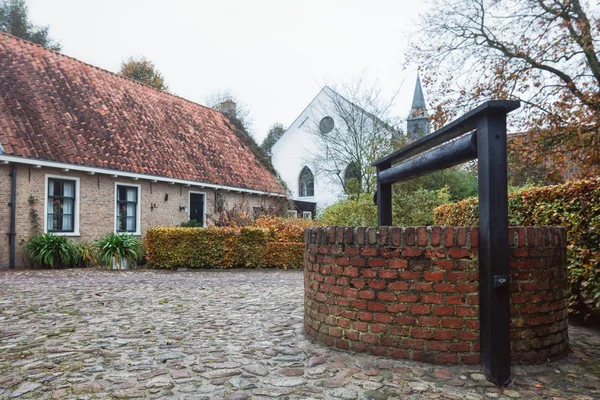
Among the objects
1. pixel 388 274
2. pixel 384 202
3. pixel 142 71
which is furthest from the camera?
pixel 142 71

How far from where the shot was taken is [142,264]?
46.9 feet

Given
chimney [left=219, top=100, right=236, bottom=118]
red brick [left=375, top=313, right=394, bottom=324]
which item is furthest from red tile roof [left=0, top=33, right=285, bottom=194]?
red brick [left=375, top=313, right=394, bottom=324]

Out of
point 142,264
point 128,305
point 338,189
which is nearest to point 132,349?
point 128,305

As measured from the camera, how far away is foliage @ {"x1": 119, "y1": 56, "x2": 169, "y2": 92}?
37.4 meters

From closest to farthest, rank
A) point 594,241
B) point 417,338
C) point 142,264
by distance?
1. point 417,338
2. point 594,241
3. point 142,264

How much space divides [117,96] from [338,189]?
15.8 m

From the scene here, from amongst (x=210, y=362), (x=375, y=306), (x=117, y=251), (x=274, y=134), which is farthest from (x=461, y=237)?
(x=274, y=134)

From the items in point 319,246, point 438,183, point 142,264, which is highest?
point 438,183

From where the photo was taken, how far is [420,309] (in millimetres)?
3723

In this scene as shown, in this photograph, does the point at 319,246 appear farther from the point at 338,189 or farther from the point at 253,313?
the point at 338,189

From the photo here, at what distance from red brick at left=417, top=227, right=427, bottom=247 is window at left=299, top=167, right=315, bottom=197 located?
28.8 meters

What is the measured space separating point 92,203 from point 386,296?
13232 mm

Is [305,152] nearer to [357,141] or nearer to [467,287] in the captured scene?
[357,141]

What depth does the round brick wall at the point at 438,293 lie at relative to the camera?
3.63 metres
